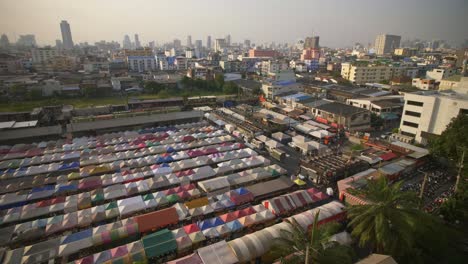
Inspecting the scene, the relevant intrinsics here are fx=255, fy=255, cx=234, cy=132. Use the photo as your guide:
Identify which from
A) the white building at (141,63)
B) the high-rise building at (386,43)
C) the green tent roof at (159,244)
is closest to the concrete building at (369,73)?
the white building at (141,63)

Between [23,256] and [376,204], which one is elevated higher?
[376,204]

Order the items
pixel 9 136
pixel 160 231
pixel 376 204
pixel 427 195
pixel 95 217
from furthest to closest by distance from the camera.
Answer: pixel 9 136 < pixel 427 195 < pixel 95 217 < pixel 160 231 < pixel 376 204

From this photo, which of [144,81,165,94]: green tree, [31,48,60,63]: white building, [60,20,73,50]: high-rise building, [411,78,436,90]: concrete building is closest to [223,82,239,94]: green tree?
[144,81,165,94]: green tree

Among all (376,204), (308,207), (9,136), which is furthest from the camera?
(9,136)

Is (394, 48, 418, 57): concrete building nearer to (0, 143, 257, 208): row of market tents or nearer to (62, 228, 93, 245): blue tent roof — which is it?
(0, 143, 257, 208): row of market tents

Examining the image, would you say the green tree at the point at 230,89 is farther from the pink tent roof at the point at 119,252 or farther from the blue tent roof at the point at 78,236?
the pink tent roof at the point at 119,252

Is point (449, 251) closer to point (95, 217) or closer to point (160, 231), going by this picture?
point (160, 231)

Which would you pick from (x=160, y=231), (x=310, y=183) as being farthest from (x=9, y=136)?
(x=310, y=183)
